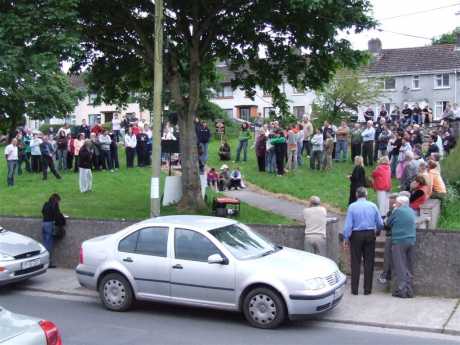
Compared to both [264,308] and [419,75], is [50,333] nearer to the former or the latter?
[264,308]

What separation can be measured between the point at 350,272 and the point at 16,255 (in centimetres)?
657

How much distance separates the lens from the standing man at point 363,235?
1120 cm

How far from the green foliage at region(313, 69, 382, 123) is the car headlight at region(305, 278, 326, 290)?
120 feet

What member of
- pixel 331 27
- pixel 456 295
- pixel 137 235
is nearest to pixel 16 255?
pixel 137 235

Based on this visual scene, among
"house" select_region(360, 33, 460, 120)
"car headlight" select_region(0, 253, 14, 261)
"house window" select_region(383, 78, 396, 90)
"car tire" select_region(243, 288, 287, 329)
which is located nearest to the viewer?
"car tire" select_region(243, 288, 287, 329)

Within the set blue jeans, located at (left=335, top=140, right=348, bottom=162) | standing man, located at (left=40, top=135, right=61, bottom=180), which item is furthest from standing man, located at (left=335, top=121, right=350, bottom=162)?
standing man, located at (left=40, top=135, right=61, bottom=180)

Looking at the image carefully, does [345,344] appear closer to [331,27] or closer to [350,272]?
[350,272]

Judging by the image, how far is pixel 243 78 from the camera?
67.7 ft

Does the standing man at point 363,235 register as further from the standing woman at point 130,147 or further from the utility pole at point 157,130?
the standing woman at point 130,147

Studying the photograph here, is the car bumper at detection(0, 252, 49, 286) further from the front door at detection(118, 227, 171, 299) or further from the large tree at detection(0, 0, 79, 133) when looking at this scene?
the large tree at detection(0, 0, 79, 133)

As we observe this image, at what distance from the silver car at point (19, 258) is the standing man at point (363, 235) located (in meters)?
6.14

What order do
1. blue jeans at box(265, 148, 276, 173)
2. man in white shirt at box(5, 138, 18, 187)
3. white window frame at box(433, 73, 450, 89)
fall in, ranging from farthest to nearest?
white window frame at box(433, 73, 450, 89) < blue jeans at box(265, 148, 276, 173) < man in white shirt at box(5, 138, 18, 187)

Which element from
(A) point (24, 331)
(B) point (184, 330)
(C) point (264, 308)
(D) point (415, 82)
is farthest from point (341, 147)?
(D) point (415, 82)

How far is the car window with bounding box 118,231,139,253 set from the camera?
34.8 ft
